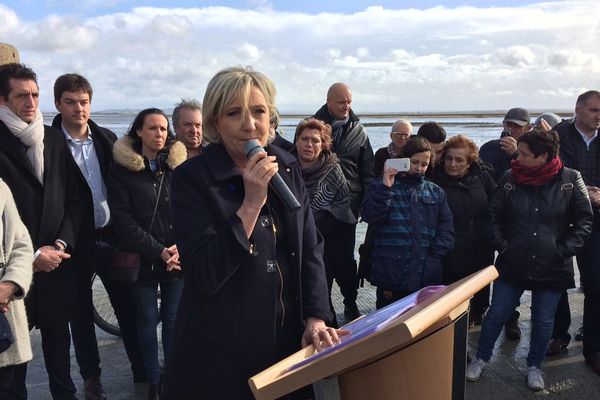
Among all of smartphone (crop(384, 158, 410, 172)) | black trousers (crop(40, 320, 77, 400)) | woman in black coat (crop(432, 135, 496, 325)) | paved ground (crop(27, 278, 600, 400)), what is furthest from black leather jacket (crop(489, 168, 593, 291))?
black trousers (crop(40, 320, 77, 400))

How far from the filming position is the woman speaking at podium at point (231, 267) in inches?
66.9

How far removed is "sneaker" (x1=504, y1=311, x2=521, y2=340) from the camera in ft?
15.0

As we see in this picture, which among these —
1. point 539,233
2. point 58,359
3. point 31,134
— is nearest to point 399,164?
point 539,233

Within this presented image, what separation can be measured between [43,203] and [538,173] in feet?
11.0

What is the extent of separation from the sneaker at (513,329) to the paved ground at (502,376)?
63mm

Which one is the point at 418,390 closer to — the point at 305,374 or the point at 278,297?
the point at 305,374

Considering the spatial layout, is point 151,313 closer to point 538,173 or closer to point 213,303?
point 213,303

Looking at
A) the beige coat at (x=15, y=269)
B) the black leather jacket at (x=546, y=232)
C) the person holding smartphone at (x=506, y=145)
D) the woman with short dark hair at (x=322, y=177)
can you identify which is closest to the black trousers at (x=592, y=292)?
the black leather jacket at (x=546, y=232)

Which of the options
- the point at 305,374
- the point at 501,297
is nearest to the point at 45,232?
the point at 305,374

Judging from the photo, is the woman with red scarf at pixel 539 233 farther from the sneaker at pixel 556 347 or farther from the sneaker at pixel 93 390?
the sneaker at pixel 93 390

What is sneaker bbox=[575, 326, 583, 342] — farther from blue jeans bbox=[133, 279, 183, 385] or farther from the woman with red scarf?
blue jeans bbox=[133, 279, 183, 385]

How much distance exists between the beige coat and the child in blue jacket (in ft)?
7.30

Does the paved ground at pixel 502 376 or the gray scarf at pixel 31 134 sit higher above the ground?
the gray scarf at pixel 31 134

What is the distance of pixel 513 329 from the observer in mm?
4621
